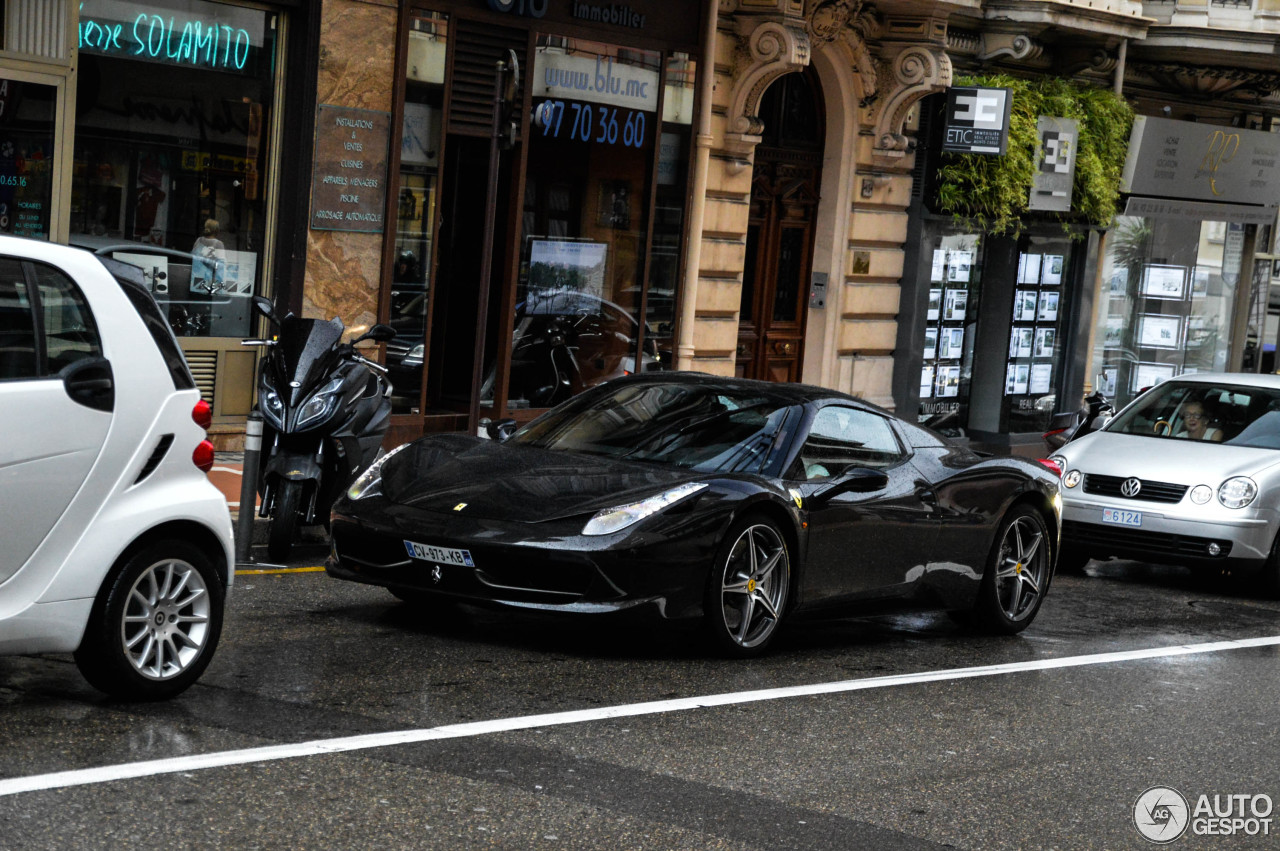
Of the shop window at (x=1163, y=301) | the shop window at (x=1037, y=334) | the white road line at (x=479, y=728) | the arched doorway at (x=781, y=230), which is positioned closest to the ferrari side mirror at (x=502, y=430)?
the white road line at (x=479, y=728)

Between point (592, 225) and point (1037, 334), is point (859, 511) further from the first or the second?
point (1037, 334)

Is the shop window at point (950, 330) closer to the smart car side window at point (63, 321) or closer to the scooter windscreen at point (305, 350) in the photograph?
the scooter windscreen at point (305, 350)

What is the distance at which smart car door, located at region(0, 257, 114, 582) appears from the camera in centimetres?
602

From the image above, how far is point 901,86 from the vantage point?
20.2 meters

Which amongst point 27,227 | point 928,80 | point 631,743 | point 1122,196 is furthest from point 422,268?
point 1122,196

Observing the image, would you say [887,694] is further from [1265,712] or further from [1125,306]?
[1125,306]

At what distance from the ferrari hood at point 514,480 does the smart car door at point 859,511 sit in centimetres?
81

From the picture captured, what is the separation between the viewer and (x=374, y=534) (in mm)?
8211

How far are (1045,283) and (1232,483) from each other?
11.3 metres

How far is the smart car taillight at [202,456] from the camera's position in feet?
22.0

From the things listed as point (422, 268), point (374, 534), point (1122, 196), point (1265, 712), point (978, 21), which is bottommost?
point (1265, 712)

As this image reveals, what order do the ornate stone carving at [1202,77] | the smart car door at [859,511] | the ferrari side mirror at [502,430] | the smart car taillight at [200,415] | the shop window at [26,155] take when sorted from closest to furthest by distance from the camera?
the smart car taillight at [200,415]
the smart car door at [859,511]
the ferrari side mirror at [502,430]
the shop window at [26,155]
the ornate stone carving at [1202,77]

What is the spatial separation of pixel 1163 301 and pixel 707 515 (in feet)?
66.9

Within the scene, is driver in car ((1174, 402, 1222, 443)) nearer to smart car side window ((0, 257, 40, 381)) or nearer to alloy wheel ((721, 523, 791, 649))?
alloy wheel ((721, 523, 791, 649))
